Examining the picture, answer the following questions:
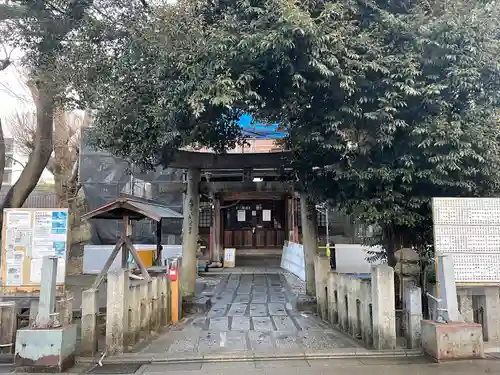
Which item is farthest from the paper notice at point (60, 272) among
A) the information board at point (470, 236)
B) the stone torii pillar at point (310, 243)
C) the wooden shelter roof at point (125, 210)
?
the stone torii pillar at point (310, 243)

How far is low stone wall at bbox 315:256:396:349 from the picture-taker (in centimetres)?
578

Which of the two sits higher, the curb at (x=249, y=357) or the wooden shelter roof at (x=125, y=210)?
the wooden shelter roof at (x=125, y=210)

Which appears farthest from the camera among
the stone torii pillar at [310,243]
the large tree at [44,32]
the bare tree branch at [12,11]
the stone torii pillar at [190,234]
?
the stone torii pillar at [190,234]

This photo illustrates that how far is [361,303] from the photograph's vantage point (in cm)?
656

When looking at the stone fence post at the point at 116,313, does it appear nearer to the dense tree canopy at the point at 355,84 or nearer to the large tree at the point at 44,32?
the dense tree canopy at the point at 355,84

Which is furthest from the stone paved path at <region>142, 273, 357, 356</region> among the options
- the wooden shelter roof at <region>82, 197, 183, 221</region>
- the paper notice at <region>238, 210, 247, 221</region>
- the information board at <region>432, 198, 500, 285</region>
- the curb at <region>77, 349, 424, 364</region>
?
the paper notice at <region>238, 210, 247, 221</region>

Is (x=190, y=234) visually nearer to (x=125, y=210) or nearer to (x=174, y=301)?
(x=174, y=301)

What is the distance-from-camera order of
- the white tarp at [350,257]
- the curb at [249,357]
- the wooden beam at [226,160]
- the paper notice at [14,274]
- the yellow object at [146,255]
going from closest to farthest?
1. the curb at [249,357]
2. the paper notice at [14,274]
3. the wooden beam at [226,160]
4. the white tarp at [350,257]
5. the yellow object at [146,255]

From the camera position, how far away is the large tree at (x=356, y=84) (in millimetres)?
5926

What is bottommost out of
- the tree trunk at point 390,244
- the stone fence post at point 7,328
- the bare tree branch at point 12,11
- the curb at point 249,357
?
the curb at point 249,357

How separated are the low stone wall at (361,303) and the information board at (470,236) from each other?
0.94 metres

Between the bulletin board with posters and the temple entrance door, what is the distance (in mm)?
13120

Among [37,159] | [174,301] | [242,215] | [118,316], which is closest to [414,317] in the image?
[118,316]

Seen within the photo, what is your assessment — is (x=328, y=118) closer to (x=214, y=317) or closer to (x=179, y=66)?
(x=179, y=66)
